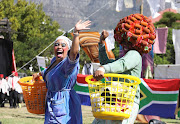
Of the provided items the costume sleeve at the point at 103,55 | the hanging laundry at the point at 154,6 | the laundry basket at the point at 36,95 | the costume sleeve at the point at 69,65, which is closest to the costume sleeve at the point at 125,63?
the costume sleeve at the point at 103,55

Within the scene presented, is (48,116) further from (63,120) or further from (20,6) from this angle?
(20,6)

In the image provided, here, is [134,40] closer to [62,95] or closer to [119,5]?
[62,95]

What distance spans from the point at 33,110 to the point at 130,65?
169 centimetres

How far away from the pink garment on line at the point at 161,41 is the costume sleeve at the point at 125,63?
12880 millimetres

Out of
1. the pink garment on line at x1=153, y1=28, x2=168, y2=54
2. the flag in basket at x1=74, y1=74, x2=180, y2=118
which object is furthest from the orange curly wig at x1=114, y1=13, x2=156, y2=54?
the pink garment on line at x1=153, y1=28, x2=168, y2=54

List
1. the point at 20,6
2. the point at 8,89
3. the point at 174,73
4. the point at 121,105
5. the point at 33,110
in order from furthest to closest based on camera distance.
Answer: the point at 20,6, the point at 174,73, the point at 8,89, the point at 33,110, the point at 121,105

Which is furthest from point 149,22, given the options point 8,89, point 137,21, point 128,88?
point 8,89

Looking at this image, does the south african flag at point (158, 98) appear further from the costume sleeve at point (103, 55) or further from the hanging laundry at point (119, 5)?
the hanging laundry at point (119, 5)

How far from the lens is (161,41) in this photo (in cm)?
1625

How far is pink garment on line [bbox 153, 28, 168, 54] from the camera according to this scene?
16188 millimetres

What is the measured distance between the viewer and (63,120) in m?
3.90

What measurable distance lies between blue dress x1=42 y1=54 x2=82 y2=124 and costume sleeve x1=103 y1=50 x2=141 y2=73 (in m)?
0.67

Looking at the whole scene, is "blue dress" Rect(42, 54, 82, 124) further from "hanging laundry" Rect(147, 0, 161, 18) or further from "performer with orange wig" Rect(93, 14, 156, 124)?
"hanging laundry" Rect(147, 0, 161, 18)

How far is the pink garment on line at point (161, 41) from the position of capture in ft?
53.1
